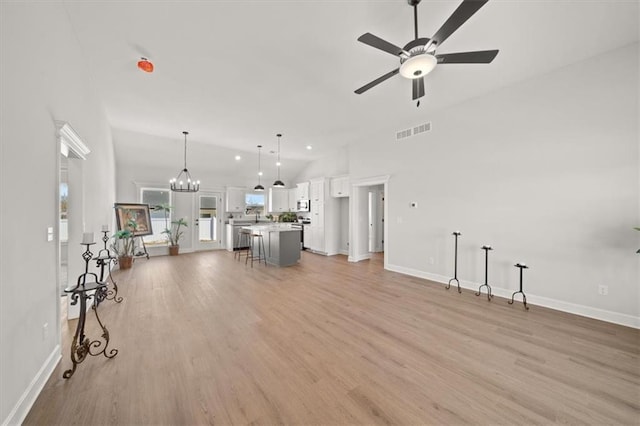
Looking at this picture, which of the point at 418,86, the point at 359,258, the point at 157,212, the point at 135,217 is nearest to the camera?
the point at 418,86

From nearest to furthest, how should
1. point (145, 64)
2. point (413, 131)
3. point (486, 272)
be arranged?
point (145, 64), point (486, 272), point (413, 131)

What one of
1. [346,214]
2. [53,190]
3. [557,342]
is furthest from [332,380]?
[346,214]

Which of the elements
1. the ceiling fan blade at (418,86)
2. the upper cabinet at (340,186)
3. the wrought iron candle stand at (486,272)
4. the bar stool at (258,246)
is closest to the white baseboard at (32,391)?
the ceiling fan blade at (418,86)

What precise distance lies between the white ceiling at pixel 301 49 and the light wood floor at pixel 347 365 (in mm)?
3259

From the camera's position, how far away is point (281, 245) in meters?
5.88

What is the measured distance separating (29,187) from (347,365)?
A: 2873 mm

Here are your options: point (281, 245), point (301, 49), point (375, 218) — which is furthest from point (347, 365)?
point (375, 218)

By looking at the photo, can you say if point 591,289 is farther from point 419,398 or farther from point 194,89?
point 194,89

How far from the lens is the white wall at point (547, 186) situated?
2.92m

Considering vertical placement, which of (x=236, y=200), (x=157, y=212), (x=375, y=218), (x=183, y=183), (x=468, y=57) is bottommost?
(x=375, y=218)

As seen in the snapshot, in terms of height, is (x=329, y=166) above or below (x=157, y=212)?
above

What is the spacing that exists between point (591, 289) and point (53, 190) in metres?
6.17

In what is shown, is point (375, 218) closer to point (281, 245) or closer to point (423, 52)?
point (281, 245)

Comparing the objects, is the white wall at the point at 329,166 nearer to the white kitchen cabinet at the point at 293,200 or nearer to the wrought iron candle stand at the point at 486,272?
the white kitchen cabinet at the point at 293,200
